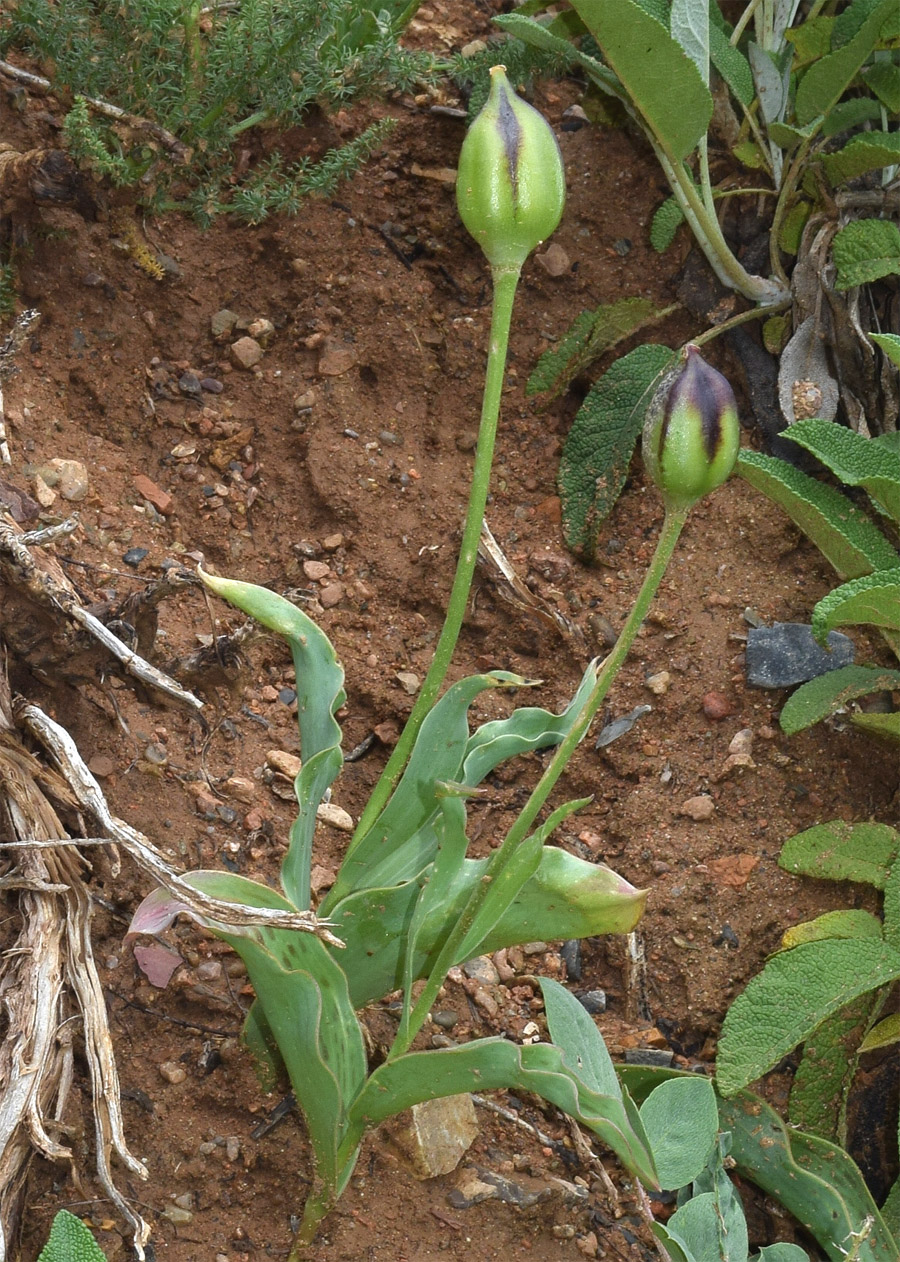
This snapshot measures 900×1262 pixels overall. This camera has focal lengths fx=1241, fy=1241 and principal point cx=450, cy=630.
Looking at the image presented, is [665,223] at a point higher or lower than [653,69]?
lower

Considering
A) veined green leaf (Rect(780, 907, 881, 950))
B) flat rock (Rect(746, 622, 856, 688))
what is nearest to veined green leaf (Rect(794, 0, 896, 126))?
flat rock (Rect(746, 622, 856, 688))

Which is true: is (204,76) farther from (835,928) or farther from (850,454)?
(835,928)

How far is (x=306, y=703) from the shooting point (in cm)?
144

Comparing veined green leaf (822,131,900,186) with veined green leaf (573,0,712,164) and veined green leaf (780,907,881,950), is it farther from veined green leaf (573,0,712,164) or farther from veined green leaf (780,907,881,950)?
veined green leaf (780,907,881,950)

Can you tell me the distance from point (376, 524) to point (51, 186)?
0.74 metres

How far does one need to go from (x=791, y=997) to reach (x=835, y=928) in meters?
0.16

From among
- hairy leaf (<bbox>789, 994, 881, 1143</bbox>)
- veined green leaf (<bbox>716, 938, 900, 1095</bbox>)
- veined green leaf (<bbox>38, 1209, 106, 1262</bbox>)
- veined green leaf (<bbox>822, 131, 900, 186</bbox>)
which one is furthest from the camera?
veined green leaf (<bbox>822, 131, 900, 186</bbox>)

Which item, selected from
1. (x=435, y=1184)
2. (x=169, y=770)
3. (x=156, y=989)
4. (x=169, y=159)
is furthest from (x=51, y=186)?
(x=435, y=1184)

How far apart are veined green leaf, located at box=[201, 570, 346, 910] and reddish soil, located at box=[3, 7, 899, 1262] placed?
224 mm

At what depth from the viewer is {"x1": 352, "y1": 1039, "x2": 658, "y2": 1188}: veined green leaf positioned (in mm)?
1158

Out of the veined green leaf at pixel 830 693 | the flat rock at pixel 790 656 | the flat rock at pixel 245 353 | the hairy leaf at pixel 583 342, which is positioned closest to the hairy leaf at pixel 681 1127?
the veined green leaf at pixel 830 693

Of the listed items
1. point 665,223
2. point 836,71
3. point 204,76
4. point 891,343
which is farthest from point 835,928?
point 204,76

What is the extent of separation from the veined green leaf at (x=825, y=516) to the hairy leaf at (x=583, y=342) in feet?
1.61

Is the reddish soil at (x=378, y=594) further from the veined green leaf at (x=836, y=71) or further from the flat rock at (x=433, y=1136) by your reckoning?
the veined green leaf at (x=836, y=71)
